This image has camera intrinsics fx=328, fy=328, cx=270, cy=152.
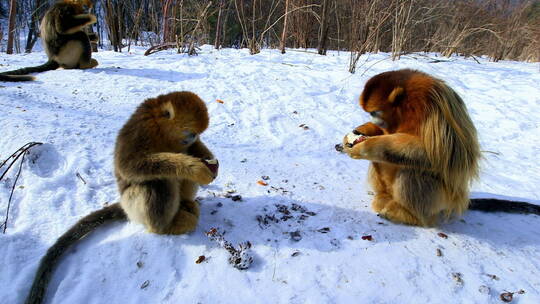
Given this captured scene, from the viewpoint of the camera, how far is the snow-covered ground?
2213mm

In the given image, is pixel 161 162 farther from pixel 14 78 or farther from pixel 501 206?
pixel 14 78

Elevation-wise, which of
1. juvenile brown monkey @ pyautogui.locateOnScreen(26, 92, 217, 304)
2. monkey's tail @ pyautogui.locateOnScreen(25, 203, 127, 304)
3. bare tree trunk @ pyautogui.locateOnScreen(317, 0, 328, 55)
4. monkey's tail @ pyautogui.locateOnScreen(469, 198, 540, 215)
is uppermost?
bare tree trunk @ pyautogui.locateOnScreen(317, 0, 328, 55)

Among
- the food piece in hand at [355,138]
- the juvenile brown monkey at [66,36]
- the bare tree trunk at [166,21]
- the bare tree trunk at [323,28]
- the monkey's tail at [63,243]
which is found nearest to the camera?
the monkey's tail at [63,243]

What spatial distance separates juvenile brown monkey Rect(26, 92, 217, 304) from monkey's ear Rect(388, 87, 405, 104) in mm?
1419

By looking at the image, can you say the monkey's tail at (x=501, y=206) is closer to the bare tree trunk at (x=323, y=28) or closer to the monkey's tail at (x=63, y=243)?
the monkey's tail at (x=63, y=243)

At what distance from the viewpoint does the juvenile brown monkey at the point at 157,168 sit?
7.62 ft

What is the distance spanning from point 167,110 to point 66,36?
19.6ft

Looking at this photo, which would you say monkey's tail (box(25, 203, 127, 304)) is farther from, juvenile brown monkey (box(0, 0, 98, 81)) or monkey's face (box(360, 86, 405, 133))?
juvenile brown monkey (box(0, 0, 98, 81))

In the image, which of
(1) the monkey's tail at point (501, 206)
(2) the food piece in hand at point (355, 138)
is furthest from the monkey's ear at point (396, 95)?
(1) the monkey's tail at point (501, 206)

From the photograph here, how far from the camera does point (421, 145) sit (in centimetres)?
242

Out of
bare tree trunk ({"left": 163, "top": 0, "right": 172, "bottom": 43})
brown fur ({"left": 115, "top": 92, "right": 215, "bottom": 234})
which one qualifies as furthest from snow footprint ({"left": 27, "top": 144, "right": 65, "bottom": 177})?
bare tree trunk ({"left": 163, "top": 0, "right": 172, "bottom": 43})

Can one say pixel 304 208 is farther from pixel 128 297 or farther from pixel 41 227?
pixel 41 227

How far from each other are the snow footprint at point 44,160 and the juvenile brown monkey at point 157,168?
4.01 ft

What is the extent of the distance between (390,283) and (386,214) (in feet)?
2.43
